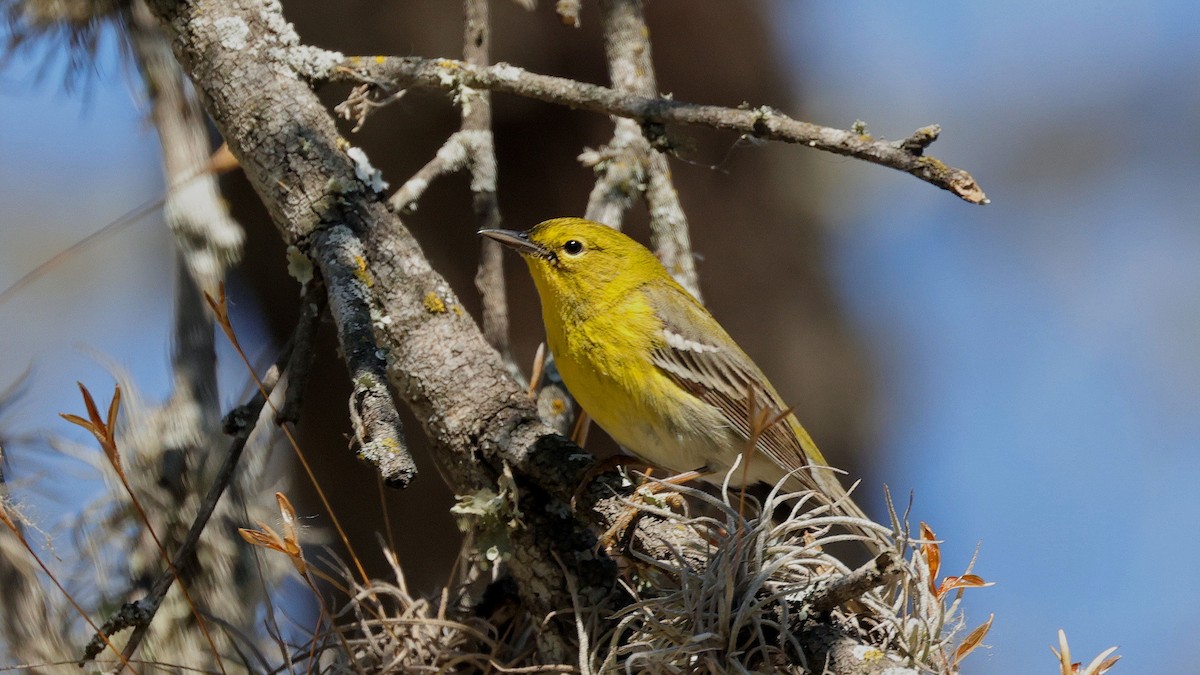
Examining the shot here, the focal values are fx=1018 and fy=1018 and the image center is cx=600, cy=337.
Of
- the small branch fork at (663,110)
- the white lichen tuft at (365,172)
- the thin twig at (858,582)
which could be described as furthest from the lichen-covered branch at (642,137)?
the thin twig at (858,582)

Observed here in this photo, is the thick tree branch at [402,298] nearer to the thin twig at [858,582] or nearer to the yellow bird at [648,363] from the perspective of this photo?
the yellow bird at [648,363]

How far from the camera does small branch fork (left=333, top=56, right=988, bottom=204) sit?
2238 millimetres

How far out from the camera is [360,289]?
264cm

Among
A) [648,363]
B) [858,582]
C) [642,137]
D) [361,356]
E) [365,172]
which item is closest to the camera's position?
[858,582]

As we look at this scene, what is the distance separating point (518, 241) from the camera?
3406 mm

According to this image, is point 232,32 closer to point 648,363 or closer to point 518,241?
point 518,241

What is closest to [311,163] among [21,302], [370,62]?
[370,62]

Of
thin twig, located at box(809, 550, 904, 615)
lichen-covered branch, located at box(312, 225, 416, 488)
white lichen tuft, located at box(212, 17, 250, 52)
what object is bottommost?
thin twig, located at box(809, 550, 904, 615)

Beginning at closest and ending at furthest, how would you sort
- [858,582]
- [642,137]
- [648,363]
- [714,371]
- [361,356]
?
[858,582] < [361,356] < [648,363] < [714,371] < [642,137]

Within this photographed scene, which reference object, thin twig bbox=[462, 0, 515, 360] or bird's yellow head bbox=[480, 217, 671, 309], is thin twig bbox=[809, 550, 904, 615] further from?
thin twig bbox=[462, 0, 515, 360]

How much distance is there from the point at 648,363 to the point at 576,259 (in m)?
0.46

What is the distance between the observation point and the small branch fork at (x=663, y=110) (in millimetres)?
2238

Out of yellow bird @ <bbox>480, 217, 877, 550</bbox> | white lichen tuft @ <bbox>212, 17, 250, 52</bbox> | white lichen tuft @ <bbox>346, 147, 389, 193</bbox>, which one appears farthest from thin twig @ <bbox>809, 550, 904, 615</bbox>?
white lichen tuft @ <bbox>212, 17, 250, 52</bbox>

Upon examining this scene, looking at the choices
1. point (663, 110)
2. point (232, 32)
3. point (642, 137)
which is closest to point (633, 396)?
point (663, 110)
